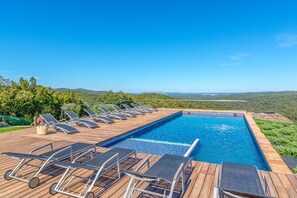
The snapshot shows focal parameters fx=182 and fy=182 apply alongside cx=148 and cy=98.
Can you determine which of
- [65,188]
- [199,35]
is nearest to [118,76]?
[199,35]

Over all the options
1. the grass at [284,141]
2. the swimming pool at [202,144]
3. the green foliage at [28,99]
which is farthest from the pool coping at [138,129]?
the green foliage at [28,99]

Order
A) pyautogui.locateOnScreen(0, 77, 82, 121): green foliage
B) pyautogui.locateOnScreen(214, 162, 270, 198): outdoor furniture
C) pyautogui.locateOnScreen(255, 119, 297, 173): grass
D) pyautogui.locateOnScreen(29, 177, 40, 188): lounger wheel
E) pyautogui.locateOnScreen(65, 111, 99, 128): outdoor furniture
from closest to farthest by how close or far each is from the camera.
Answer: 1. pyautogui.locateOnScreen(214, 162, 270, 198): outdoor furniture
2. pyautogui.locateOnScreen(29, 177, 40, 188): lounger wheel
3. pyautogui.locateOnScreen(255, 119, 297, 173): grass
4. pyautogui.locateOnScreen(65, 111, 99, 128): outdoor furniture
5. pyautogui.locateOnScreen(0, 77, 82, 121): green foliage

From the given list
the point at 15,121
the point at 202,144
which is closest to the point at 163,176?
the point at 202,144

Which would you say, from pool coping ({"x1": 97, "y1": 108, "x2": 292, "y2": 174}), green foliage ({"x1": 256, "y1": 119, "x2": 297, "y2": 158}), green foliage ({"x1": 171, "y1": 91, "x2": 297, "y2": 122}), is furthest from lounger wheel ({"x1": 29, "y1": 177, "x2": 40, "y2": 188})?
green foliage ({"x1": 171, "y1": 91, "x2": 297, "y2": 122})

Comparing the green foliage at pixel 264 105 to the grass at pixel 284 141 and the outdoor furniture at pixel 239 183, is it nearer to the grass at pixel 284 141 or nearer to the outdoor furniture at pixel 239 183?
the grass at pixel 284 141

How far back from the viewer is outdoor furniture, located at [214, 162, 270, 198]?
2.06 meters

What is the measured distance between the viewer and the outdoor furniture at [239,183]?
6.76 ft

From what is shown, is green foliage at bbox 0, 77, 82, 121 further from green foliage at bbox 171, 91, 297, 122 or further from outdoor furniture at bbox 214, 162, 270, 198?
green foliage at bbox 171, 91, 297, 122

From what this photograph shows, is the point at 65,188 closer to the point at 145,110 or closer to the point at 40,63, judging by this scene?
the point at 145,110

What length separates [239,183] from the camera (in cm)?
232

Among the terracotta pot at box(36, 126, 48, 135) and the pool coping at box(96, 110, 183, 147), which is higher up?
the terracotta pot at box(36, 126, 48, 135)

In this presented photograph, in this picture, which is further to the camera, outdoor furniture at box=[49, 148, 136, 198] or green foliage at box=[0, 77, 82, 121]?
green foliage at box=[0, 77, 82, 121]

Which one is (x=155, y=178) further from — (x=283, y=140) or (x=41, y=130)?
(x=283, y=140)

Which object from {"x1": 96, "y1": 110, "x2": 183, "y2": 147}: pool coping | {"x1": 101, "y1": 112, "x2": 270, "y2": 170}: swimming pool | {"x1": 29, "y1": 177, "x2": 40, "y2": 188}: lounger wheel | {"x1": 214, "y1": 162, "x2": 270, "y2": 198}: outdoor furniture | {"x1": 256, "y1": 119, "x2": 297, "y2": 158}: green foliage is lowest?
{"x1": 101, "y1": 112, "x2": 270, "y2": 170}: swimming pool
